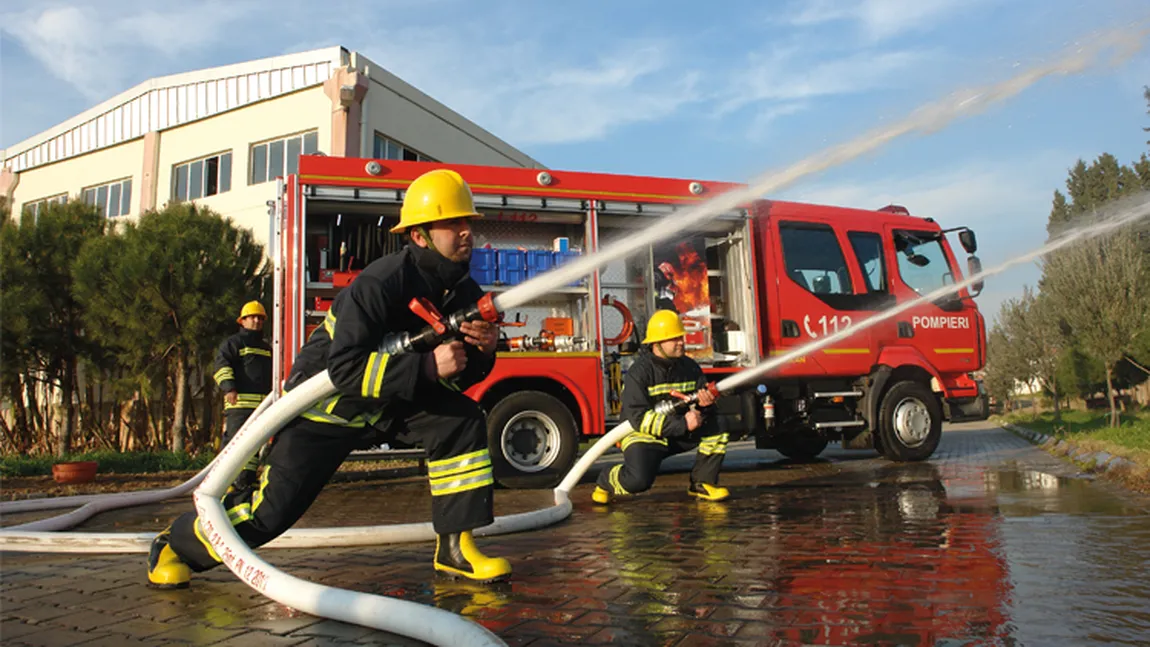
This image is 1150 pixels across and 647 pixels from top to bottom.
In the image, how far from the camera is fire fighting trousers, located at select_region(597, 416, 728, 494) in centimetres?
586

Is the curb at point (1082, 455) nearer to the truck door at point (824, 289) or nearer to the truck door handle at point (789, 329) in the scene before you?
the truck door at point (824, 289)

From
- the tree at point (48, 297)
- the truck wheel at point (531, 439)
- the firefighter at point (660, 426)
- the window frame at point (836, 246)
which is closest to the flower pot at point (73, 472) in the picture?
the truck wheel at point (531, 439)

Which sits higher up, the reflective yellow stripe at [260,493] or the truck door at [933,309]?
the truck door at [933,309]

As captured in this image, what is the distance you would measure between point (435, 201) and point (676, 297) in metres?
5.38

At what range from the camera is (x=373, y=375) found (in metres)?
2.88

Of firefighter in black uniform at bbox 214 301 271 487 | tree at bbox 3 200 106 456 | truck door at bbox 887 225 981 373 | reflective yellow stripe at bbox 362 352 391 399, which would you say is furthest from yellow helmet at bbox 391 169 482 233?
tree at bbox 3 200 106 456

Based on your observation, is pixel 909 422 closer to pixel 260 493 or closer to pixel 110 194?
pixel 260 493

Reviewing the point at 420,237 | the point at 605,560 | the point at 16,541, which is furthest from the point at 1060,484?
the point at 16,541

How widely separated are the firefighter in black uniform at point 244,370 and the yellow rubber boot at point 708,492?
4073 mm

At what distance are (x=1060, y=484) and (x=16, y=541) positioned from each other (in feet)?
23.8

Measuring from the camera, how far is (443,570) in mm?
3311

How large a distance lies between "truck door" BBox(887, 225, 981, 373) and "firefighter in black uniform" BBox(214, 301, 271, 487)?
6.99 metres

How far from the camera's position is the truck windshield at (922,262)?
30.9 feet

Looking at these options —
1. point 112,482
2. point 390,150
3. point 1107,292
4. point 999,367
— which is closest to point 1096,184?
point 999,367
